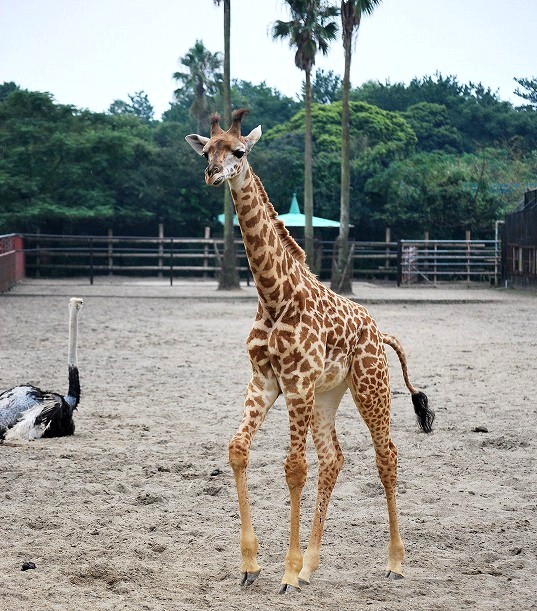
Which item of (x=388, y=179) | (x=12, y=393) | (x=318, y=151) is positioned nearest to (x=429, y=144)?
(x=318, y=151)

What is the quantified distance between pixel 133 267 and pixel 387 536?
29.9 metres

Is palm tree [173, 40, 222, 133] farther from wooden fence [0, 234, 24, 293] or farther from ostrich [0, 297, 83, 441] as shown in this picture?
ostrich [0, 297, 83, 441]

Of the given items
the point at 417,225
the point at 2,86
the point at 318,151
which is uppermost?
the point at 2,86

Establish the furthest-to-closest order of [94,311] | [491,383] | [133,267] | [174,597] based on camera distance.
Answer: [133,267], [94,311], [491,383], [174,597]

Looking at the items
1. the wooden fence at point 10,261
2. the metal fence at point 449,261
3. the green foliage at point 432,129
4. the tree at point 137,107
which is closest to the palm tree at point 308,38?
the metal fence at point 449,261

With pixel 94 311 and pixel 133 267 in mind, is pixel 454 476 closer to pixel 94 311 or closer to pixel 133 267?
pixel 94 311

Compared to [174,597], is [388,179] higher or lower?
higher

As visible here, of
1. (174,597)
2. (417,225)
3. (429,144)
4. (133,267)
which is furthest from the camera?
(429,144)

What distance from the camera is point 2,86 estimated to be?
199 feet

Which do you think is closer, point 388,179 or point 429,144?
point 388,179

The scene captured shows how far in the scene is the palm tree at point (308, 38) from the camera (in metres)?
30.1

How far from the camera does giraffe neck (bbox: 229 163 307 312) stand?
4.91m

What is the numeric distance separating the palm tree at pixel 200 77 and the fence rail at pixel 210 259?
69.0ft

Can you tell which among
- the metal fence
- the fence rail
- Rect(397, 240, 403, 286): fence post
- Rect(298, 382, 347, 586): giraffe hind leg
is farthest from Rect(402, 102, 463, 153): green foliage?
Rect(298, 382, 347, 586): giraffe hind leg
